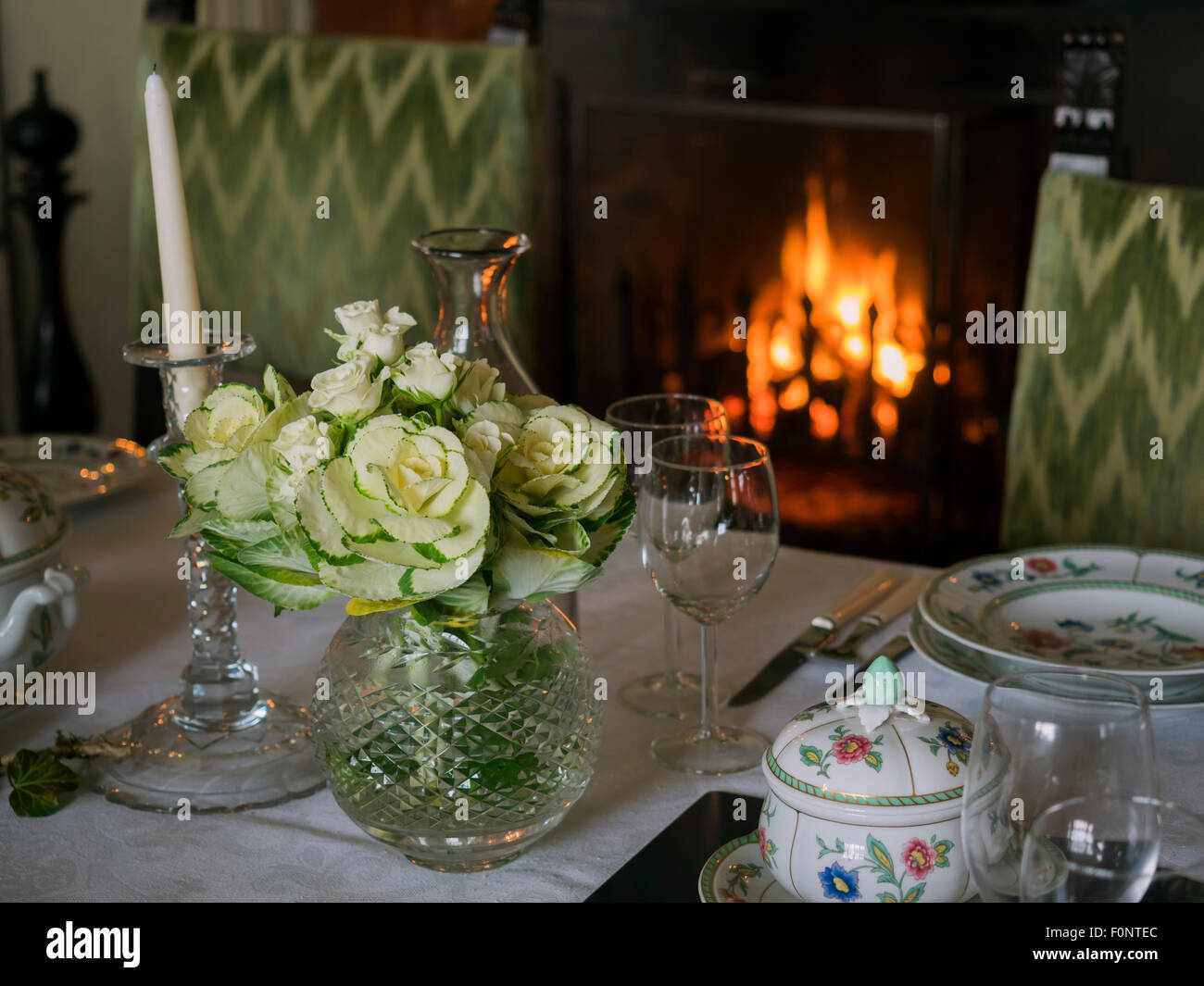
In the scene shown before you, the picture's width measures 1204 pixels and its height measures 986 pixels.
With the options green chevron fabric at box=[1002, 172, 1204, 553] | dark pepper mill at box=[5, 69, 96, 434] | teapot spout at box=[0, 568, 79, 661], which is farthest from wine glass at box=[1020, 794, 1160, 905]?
dark pepper mill at box=[5, 69, 96, 434]

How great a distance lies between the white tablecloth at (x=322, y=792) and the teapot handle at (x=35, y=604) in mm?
65

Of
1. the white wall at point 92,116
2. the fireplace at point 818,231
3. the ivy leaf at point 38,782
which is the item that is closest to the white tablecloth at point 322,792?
the ivy leaf at point 38,782

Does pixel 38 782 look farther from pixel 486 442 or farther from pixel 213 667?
pixel 486 442

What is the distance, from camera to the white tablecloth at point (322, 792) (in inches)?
26.8

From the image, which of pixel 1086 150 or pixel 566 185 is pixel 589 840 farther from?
pixel 566 185

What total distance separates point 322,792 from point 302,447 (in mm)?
248

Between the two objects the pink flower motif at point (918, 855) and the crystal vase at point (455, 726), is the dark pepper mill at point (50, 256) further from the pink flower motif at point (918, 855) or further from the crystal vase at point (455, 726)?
the pink flower motif at point (918, 855)

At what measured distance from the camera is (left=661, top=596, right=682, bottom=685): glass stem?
2.98ft

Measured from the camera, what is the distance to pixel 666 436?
88 centimetres

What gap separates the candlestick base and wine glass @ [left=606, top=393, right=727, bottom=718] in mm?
208

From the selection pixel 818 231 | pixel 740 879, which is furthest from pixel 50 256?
pixel 740 879

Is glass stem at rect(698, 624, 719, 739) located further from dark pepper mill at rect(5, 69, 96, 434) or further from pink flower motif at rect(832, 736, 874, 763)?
dark pepper mill at rect(5, 69, 96, 434)
